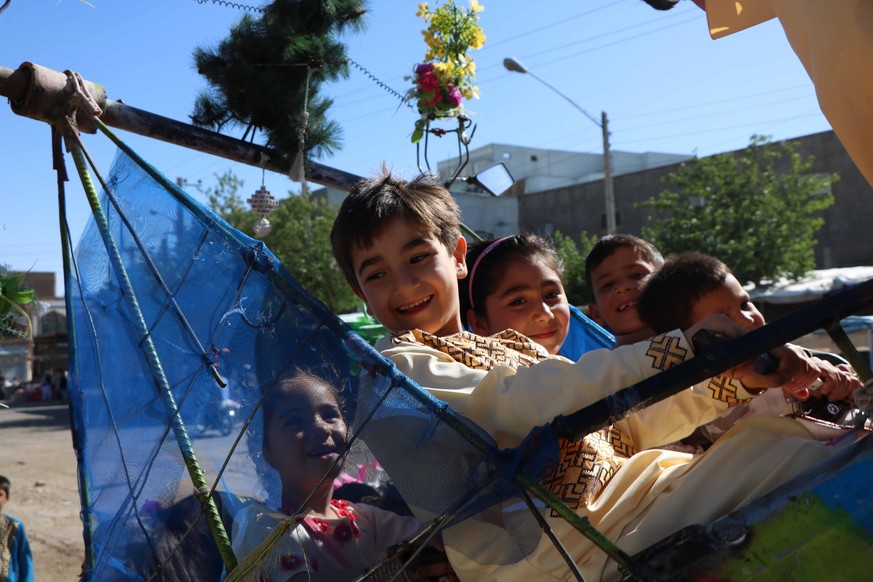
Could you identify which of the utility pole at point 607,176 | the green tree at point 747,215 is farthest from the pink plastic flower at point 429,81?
the green tree at point 747,215

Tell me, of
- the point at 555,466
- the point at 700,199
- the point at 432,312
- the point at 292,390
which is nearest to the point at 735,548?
the point at 555,466

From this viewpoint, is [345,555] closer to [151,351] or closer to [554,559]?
[554,559]

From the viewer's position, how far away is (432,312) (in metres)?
2.31

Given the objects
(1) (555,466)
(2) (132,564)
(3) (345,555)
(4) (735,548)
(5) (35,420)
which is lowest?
(5) (35,420)

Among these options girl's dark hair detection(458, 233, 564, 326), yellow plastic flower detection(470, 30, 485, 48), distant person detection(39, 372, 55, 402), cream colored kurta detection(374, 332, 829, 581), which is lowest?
distant person detection(39, 372, 55, 402)

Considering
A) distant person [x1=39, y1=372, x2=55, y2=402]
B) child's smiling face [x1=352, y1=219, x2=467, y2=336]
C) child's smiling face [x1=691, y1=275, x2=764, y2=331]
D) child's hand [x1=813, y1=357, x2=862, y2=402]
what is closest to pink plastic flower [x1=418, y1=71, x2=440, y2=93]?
child's smiling face [x1=352, y1=219, x2=467, y2=336]

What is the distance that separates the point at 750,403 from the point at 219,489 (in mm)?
1572

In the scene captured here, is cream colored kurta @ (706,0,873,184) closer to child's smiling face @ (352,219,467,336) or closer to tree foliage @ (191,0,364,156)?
child's smiling face @ (352,219,467,336)

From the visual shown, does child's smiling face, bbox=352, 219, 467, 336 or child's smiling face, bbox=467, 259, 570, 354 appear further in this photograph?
child's smiling face, bbox=467, 259, 570, 354

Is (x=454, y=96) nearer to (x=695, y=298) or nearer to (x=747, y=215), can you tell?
(x=695, y=298)

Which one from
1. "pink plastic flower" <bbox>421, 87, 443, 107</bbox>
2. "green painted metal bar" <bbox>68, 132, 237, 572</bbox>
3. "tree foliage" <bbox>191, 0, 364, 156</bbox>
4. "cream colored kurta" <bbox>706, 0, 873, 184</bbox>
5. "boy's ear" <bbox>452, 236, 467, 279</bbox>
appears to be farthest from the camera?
"pink plastic flower" <bbox>421, 87, 443, 107</bbox>

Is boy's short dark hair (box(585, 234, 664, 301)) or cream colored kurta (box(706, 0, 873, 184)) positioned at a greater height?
cream colored kurta (box(706, 0, 873, 184))

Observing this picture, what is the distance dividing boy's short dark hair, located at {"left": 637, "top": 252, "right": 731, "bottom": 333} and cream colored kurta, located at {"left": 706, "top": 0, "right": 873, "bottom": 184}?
85 cm

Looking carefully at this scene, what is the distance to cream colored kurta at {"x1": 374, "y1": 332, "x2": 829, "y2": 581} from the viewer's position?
5.12 ft
